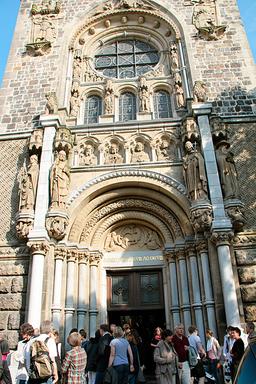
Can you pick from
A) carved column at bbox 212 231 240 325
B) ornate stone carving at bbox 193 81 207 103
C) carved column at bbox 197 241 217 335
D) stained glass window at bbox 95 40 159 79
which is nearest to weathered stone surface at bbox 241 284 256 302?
carved column at bbox 212 231 240 325

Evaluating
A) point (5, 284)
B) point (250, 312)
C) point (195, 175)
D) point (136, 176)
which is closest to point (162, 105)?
point (136, 176)

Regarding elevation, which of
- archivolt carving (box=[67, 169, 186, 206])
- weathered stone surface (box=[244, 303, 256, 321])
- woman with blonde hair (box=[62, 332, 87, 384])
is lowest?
woman with blonde hair (box=[62, 332, 87, 384])

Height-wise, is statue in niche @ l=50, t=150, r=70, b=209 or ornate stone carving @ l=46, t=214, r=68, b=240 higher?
statue in niche @ l=50, t=150, r=70, b=209

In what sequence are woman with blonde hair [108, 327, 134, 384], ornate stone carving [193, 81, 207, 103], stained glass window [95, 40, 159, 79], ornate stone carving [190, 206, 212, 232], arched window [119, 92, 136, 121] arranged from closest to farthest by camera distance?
woman with blonde hair [108, 327, 134, 384], ornate stone carving [190, 206, 212, 232], ornate stone carving [193, 81, 207, 103], arched window [119, 92, 136, 121], stained glass window [95, 40, 159, 79]

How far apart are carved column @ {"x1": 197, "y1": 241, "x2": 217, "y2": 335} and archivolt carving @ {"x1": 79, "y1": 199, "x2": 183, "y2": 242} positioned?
970mm

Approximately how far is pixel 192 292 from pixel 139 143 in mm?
5143

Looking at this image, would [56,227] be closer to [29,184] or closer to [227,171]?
[29,184]

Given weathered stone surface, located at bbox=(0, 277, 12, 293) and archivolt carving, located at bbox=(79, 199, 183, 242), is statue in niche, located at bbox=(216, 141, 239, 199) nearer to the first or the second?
archivolt carving, located at bbox=(79, 199, 183, 242)

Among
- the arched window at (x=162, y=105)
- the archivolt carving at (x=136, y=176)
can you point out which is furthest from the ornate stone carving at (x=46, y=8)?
the archivolt carving at (x=136, y=176)

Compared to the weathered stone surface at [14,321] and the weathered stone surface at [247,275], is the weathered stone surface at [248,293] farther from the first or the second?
the weathered stone surface at [14,321]

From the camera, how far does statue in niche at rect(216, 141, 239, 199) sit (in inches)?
408

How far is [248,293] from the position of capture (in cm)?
942

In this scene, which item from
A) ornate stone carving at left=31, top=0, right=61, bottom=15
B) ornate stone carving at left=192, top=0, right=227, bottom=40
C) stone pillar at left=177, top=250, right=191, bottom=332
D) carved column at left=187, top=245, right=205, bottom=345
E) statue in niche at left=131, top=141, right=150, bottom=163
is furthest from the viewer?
ornate stone carving at left=31, top=0, right=61, bottom=15

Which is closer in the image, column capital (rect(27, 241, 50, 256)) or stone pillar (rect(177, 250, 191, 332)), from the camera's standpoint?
column capital (rect(27, 241, 50, 256))
